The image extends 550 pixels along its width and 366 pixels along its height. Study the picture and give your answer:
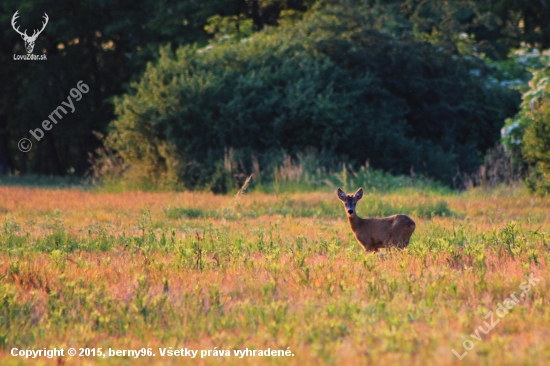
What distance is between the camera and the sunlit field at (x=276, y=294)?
6059 mm

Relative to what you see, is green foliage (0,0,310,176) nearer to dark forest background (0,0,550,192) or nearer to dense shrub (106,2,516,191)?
dark forest background (0,0,550,192)

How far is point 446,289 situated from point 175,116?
17.1 m

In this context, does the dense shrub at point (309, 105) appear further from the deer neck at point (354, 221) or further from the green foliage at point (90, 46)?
the deer neck at point (354, 221)

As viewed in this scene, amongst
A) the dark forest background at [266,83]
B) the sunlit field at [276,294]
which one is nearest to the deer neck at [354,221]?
the sunlit field at [276,294]

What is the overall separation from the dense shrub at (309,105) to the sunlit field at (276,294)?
407 inches

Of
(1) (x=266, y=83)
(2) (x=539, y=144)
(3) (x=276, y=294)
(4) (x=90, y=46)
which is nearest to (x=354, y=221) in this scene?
(3) (x=276, y=294)

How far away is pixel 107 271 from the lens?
917 centimetres

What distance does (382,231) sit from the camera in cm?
1067

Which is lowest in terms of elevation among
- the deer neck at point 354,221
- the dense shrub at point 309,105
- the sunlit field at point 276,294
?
the sunlit field at point 276,294

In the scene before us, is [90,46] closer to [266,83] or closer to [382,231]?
[266,83]

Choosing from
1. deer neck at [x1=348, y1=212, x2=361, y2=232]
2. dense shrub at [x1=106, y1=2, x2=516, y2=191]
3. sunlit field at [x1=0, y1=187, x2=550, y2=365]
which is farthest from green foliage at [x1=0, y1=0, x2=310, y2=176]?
deer neck at [x1=348, y1=212, x2=361, y2=232]

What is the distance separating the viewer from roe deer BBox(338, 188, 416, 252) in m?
10.5

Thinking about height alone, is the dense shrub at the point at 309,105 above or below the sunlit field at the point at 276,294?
above

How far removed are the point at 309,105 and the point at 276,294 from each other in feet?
54.9
